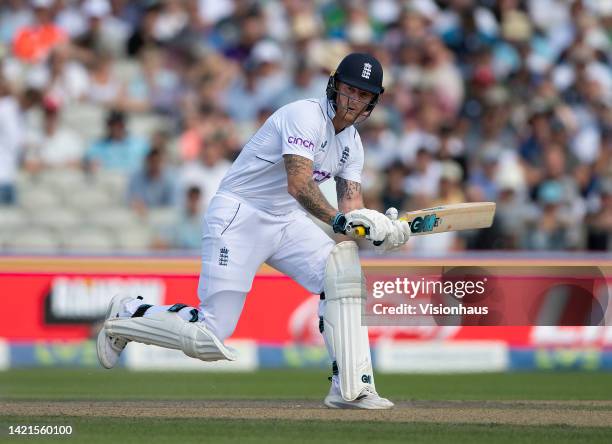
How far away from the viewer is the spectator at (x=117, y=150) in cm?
1225

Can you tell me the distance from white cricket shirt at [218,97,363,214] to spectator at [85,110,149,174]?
5476 millimetres

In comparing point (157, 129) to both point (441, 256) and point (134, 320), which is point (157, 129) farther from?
point (134, 320)

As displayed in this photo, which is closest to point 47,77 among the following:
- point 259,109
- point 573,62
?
point 259,109

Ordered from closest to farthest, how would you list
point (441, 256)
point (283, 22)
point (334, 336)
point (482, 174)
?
point (334, 336) < point (441, 256) < point (482, 174) < point (283, 22)

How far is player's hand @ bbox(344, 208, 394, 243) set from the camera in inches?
246

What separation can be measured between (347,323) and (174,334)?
93cm

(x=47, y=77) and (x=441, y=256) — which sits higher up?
(x=47, y=77)

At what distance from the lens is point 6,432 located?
5.96 m

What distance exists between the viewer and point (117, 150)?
486 inches

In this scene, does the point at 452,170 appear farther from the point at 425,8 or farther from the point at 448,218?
the point at 448,218

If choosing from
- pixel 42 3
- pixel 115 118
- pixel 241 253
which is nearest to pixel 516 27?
pixel 115 118

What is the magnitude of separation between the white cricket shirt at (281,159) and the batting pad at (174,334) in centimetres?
75

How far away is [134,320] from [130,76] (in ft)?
21.8

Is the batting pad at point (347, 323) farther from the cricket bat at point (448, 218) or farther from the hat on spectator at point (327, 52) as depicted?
the hat on spectator at point (327, 52)
